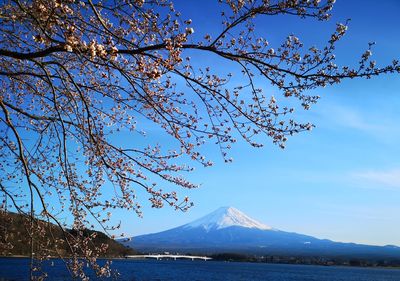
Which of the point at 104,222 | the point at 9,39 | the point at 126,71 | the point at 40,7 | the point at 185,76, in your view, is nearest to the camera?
the point at 40,7

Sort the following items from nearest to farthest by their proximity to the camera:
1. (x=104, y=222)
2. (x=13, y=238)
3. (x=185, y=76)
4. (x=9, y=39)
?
(x=185, y=76) < (x=104, y=222) < (x=9, y=39) < (x=13, y=238)

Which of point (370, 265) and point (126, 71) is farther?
point (370, 265)

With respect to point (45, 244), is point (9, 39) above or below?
above

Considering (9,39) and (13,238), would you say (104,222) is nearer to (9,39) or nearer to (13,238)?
(13,238)

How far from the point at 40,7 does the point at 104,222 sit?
2.94 metres

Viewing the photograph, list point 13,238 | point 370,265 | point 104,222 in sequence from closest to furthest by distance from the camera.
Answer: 1. point 104,222
2. point 13,238
3. point 370,265

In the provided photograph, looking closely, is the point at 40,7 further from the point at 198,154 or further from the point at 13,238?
the point at 13,238

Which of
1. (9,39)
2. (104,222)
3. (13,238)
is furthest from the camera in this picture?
(13,238)

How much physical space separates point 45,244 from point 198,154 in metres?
2.43

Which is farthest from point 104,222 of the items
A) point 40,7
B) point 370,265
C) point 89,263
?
point 370,265

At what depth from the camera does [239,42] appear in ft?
16.5

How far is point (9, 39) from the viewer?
5887mm

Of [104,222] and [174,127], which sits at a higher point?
Answer: [174,127]

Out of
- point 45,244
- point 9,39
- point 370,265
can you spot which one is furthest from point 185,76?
point 370,265
